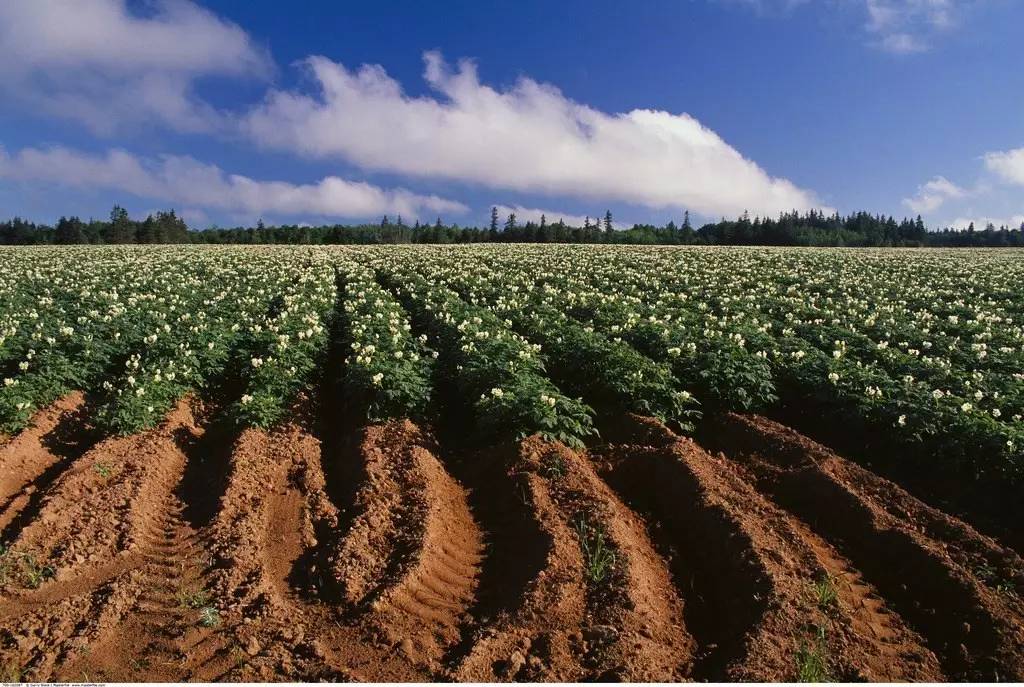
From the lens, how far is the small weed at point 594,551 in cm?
598

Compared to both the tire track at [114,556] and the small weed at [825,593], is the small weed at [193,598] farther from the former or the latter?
the small weed at [825,593]

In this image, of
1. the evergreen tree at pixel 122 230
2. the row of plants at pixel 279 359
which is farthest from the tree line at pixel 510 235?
the row of plants at pixel 279 359

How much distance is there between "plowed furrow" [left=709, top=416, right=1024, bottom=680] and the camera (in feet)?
17.3

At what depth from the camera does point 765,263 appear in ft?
119

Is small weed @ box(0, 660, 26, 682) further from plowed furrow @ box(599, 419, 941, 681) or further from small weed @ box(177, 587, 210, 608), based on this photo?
plowed furrow @ box(599, 419, 941, 681)

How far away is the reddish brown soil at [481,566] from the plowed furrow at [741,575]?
0.02 meters

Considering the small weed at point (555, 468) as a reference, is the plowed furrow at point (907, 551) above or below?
below

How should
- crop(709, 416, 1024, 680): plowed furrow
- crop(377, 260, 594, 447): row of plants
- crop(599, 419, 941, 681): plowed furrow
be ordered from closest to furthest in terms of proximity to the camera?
crop(599, 419, 941, 681): plowed furrow, crop(709, 416, 1024, 680): plowed furrow, crop(377, 260, 594, 447): row of plants

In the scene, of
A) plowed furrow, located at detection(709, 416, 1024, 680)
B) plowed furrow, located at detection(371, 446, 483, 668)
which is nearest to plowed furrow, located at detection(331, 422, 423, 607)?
plowed furrow, located at detection(371, 446, 483, 668)

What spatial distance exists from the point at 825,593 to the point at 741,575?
701 mm

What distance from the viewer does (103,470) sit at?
26.7 ft

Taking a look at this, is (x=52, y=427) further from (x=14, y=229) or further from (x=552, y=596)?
(x=14, y=229)

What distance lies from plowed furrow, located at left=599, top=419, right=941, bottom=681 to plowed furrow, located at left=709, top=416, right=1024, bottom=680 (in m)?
0.32

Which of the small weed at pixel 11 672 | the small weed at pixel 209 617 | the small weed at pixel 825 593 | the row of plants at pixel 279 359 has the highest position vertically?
the row of plants at pixel 279 359
